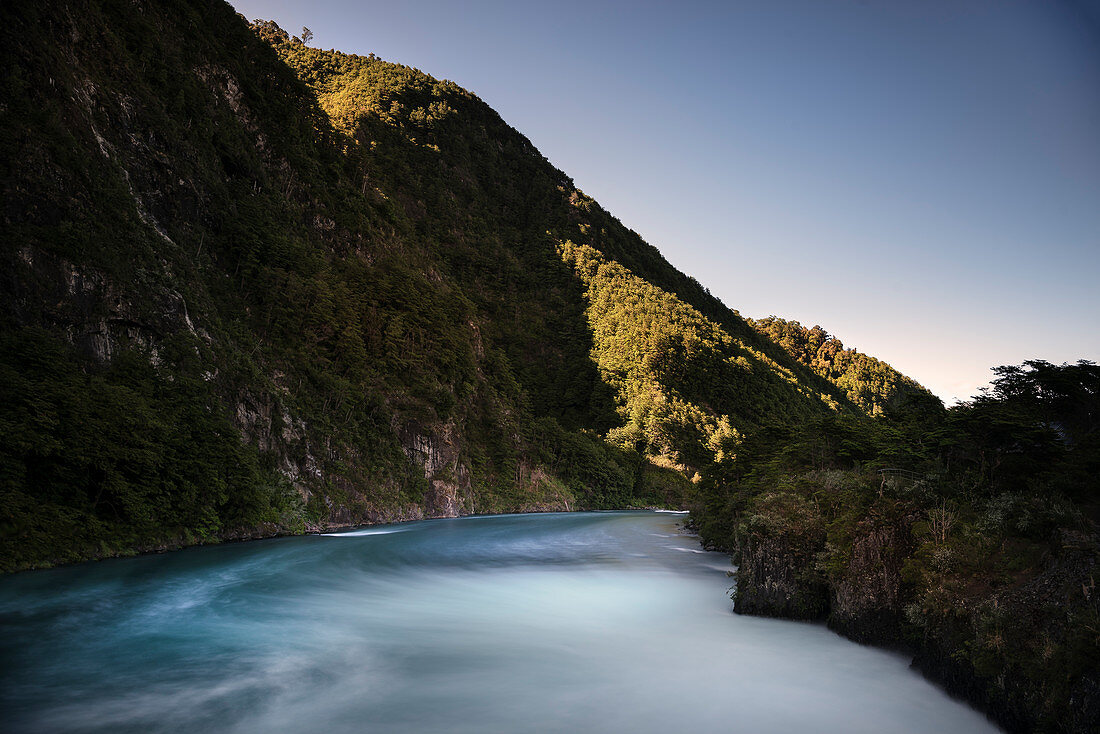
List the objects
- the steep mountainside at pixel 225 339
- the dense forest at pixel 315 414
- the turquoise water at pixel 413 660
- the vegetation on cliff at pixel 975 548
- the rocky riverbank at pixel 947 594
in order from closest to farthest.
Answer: the rocky riverbank at pixel 947 594, the vegetation on cliff at pixel 975 548, the turquoise water at pixel 413 660, the dense forest at pixel 315 414, the steep mountainside at pixel 225 339

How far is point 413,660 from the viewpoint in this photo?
12562mm

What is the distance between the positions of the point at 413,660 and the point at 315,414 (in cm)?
3228

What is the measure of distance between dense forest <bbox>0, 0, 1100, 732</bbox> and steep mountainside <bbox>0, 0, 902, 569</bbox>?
161 millimetres

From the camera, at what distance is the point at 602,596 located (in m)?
20.1

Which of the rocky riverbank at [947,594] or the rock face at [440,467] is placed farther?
the rock face at [440,467]

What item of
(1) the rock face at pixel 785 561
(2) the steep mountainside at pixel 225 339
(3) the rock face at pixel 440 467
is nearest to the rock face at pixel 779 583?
(1) the rock face at pixel 785 561

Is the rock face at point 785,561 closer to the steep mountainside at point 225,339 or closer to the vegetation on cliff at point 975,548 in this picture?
the vegetation on cliff at point 975,548

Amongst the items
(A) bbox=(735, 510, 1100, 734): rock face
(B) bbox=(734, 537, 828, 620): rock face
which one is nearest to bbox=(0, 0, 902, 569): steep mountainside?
(B) bbox=(734, 537, 828, 620): rock face

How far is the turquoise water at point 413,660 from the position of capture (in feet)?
30.8

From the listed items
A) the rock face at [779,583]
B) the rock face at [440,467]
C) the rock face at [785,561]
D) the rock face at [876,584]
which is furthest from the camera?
the rock face at [440,467]

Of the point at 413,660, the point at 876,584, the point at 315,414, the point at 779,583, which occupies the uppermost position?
the point at 315,414

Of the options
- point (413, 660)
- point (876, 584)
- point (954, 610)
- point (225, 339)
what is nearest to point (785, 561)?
point (876, 584)

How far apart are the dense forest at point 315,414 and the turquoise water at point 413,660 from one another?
5.05 feet

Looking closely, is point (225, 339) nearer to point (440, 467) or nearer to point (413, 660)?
point (440, 467)
